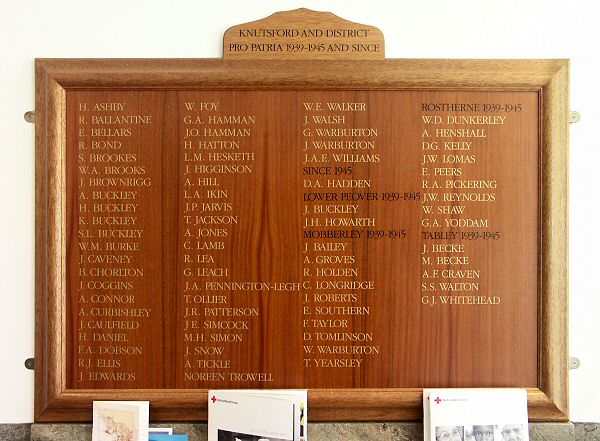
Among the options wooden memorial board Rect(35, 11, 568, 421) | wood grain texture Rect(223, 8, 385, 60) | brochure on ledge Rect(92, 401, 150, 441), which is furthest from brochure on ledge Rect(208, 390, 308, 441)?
wood grain texture Rect(223, 8, 385, 60)

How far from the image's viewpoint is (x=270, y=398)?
1212mm

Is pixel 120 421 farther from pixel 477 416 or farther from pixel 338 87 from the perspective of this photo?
pixel 338 87

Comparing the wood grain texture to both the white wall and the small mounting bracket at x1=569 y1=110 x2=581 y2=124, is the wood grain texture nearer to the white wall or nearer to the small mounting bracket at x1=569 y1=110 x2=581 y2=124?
the white wall

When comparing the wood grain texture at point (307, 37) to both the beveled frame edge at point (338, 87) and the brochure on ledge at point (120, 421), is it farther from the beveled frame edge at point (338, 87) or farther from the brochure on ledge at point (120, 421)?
the brochure on ledge at point (120, 421)

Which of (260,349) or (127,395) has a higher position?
(260,349)

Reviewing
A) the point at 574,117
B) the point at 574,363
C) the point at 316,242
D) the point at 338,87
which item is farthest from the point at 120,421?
the point at 574,117

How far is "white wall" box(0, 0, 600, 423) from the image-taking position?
49.4 inches

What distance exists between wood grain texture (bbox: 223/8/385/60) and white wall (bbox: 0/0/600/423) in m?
0.04

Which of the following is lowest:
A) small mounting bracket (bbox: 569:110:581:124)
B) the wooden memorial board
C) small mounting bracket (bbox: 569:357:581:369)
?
small mounting bracket (bbox: 569:357:581:369)

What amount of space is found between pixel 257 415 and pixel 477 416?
58cm

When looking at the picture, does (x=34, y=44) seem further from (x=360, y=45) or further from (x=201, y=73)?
(x=360, y=45)

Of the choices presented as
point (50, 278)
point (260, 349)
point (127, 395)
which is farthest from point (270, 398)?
point (50, 278)

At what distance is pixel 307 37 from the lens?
1.24m

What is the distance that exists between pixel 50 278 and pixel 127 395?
14.7 inches
